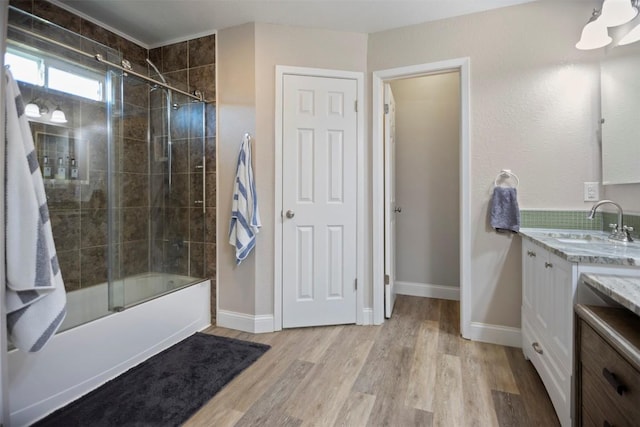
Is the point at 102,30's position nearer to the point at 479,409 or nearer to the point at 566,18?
the point at 566,18

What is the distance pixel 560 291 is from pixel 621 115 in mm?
1212

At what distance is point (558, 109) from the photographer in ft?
6.45

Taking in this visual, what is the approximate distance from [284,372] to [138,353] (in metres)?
0.95

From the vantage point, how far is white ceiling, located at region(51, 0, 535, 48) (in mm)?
2072

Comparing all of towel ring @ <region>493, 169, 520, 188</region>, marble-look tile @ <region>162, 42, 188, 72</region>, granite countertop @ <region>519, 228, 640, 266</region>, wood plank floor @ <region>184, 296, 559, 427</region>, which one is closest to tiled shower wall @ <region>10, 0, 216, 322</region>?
marble-look tile @ <region>162, 42, 188, 72</region>

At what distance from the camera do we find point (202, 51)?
2512 mm

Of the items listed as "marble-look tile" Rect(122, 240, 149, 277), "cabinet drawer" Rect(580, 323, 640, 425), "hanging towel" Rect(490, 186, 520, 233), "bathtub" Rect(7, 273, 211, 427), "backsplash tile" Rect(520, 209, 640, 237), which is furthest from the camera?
"marble-look tile" Rect(122, 240, 149, 277)

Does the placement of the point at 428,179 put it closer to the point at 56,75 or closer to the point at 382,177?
the point at 382,177

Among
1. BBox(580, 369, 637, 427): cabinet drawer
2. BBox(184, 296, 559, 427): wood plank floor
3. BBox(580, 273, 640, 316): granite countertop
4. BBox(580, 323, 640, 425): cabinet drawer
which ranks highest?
BBox(580, 273, 640, 316): granite countertop

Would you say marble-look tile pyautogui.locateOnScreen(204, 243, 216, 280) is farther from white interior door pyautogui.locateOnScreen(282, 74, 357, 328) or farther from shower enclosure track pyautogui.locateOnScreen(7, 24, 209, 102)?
shower enclosure track pyautogui.locateOnScreen(7, 24, 209, 102)

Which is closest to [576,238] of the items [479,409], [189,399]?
[479,409]

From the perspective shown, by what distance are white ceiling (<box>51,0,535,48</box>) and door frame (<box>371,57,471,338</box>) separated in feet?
1.14

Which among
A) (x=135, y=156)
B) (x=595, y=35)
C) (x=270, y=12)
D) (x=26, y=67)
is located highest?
(x=270, y=12)

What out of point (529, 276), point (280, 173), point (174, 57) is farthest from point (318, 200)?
point (174, 57)
